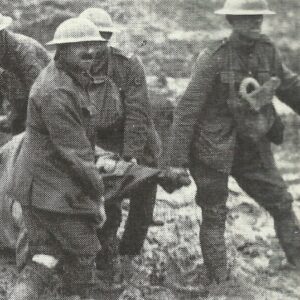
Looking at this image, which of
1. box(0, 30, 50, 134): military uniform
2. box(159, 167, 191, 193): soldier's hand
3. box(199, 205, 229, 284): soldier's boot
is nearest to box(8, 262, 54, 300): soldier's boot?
Answer: box(159, 167, 191, 193): soldier's hand

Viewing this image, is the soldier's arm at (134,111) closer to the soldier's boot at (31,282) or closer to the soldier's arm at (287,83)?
the soldier's arm at (287,83)

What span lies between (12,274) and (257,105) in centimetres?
240

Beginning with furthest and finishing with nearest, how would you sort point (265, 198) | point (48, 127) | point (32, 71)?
point (32, 71) → point (265, 198) → point (48, 127)

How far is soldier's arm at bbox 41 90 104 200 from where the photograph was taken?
4707 millimetres

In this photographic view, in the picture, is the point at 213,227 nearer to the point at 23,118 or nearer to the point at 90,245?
the point at 90,245

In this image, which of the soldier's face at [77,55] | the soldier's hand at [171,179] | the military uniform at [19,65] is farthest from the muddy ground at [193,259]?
the soldier's face at [77,55]

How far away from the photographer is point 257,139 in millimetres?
5871

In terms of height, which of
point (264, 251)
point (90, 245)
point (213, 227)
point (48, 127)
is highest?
point (48, 127)

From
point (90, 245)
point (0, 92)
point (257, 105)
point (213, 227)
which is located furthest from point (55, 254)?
point (0, 92)

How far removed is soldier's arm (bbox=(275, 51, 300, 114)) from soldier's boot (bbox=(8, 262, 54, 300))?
7.68 feet

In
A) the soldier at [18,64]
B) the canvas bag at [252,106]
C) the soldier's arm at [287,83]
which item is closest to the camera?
the canvas bag at [252,106]

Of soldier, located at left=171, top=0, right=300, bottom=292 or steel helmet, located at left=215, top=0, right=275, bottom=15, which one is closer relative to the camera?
steel helmet, located at left=215, top=0, right=275, bottom=15

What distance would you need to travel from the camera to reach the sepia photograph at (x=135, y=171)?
16.2 ft

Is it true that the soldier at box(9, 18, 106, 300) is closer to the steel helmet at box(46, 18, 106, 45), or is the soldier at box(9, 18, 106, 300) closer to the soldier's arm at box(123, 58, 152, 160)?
the steel helmet at box(46, 18, 106, 45)
